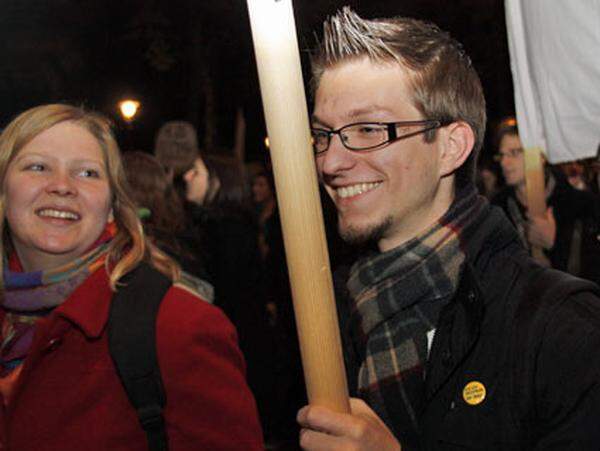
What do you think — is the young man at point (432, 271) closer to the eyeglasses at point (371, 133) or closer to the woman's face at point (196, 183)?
the eyeglasses at point (371, 133)

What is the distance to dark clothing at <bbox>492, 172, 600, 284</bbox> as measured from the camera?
11.1ft

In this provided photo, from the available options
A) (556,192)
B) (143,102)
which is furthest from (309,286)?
(143,102)

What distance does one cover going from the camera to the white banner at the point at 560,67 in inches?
76.7

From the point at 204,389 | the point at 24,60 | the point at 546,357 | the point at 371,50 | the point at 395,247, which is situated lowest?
the point at 204,389

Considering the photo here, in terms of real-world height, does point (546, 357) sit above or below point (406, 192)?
below

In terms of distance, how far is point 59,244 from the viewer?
2.60m

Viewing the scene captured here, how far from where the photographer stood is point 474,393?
1.58m

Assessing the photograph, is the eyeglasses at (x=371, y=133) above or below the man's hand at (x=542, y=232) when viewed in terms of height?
above

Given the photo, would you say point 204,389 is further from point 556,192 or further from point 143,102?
point 143,102

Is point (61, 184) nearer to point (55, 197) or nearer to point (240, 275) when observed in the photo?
point (55, 197)

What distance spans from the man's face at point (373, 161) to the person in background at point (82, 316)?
2.32ft

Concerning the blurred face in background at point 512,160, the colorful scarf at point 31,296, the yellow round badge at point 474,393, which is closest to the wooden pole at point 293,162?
the yellow round badge at point 474,393

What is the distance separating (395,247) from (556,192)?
2798mm

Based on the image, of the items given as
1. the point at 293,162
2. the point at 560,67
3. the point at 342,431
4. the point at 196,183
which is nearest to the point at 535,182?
the point at 560,67
